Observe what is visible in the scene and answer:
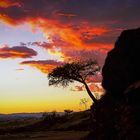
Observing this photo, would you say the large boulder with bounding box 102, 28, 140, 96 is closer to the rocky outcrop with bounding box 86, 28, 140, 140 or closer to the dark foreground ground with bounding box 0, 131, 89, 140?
the rocky outcrop with bounding box 86, 28, 140, 140

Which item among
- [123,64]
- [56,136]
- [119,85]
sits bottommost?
[56,136]

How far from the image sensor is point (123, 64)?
36781 millimetres

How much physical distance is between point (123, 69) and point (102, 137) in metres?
7.35

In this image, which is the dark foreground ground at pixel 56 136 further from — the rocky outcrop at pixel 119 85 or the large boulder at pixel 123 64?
the large boulder at pixel 123 64

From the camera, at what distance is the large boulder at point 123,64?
36.1 metres

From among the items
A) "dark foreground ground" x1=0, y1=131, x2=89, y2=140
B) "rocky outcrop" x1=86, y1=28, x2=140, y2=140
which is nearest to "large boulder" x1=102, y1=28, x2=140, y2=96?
"rocky outcrop" x1=86, y1=28, x2=140, y2=140

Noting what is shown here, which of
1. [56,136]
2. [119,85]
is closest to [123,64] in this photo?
[119,85]

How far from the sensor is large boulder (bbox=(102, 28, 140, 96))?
36094mm

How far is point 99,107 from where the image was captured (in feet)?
136

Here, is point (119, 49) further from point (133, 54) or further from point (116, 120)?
point (116, 120)

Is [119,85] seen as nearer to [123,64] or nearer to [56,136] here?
[123,64]

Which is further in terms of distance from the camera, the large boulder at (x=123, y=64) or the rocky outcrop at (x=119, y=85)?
the large boulder at (x=123, y=64)

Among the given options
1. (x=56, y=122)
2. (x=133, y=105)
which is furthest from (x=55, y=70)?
(x=56, y=122)

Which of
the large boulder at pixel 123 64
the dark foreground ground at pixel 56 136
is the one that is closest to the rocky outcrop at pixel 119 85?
the large boulder at pixel 123 64
